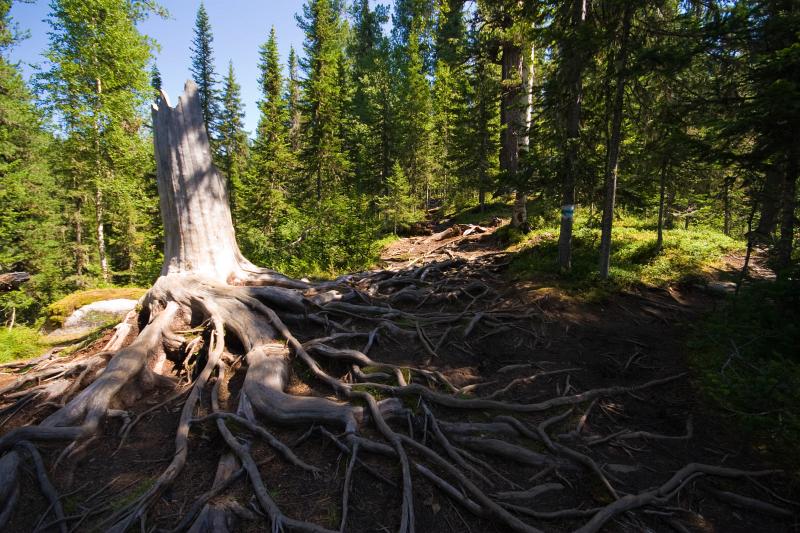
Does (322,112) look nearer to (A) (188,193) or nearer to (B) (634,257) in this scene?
(A) (188,193)

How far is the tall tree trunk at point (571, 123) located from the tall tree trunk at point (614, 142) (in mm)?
739

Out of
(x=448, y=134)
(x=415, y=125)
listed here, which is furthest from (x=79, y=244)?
(x=448, y=134)

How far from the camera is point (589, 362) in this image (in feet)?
19.9

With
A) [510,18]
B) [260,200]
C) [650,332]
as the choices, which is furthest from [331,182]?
[650,332]

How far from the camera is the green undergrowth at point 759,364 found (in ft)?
12.5

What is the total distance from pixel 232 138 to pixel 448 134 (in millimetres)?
19246

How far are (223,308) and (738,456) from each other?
7369mm

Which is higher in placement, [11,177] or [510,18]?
[510,18]

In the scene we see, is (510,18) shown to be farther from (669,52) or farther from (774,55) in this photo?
(774,55)

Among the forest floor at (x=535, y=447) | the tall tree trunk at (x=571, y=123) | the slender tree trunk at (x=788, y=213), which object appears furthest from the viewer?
the tall tree trunk at (x=571, y=123)

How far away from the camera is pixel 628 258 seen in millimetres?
10047

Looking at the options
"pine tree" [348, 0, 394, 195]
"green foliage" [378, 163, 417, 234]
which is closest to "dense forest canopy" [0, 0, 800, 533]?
"green foliage" [378, 163, 417, 234]

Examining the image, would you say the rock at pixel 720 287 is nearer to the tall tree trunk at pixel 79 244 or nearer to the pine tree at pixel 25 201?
the pine tree at pixel 25 201

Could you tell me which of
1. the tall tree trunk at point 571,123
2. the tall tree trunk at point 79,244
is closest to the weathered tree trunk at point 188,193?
the tall tree trunk at point 571,123
